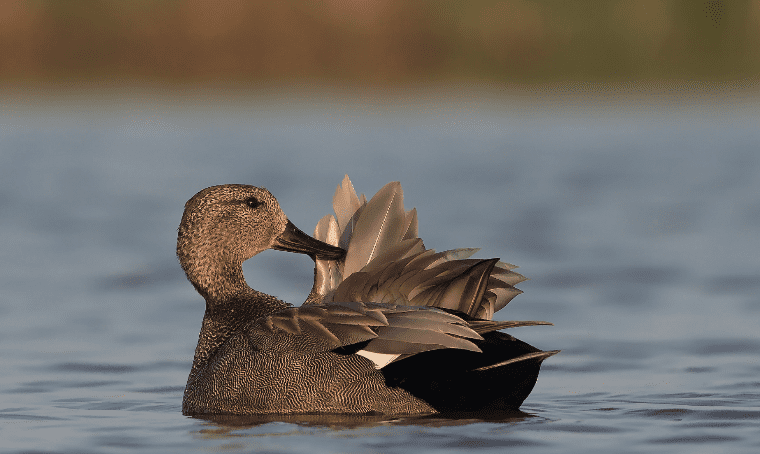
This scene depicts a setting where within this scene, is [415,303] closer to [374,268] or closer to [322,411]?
[374,268]

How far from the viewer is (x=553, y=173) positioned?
15.8 metres

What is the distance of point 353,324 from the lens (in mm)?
5000

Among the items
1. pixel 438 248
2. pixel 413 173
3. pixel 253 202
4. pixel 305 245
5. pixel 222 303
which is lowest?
pixel 222 303

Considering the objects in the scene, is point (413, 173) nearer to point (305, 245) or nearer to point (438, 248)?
point (438, 248)

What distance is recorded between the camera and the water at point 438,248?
5164 millimetres

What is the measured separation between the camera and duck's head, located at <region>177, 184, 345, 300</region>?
6.00m

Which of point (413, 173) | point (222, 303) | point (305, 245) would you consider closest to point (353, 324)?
point (305, 245)

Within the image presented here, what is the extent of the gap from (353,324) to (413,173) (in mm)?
10907

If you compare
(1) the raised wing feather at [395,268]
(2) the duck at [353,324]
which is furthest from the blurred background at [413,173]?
(1) the raised wing feather at [395,268]

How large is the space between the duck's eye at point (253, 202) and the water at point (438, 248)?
1.08 meters

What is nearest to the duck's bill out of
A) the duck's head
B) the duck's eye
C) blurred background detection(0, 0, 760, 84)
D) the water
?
the duck's head

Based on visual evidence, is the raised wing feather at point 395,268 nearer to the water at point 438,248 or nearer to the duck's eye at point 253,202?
the duck's eye at point 253,202

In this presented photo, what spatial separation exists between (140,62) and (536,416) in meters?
19.3

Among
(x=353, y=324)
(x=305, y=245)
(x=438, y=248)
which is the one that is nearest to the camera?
(x=353, y=324)
